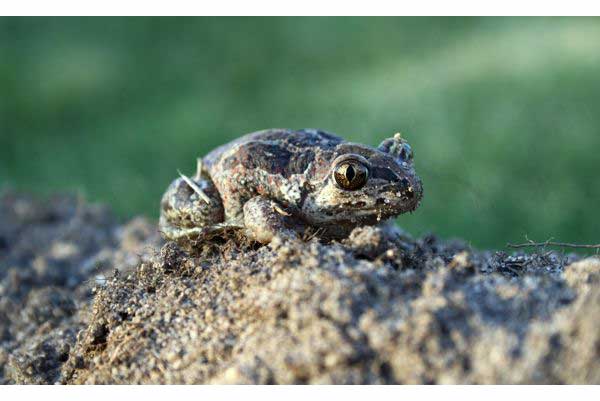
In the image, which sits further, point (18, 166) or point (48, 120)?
point (48, 120)

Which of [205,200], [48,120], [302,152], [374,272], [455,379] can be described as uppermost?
[48,120]

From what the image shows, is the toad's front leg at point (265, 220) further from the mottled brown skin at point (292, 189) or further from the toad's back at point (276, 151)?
the toad's back at point (276, 151)

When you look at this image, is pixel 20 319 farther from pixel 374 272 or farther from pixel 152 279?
pixel 374 272

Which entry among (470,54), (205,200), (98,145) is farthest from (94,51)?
(205,200)


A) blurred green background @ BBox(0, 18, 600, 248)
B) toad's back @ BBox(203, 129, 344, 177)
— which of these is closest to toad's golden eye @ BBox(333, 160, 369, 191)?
toad's back @ BBox(203, 129, 344, 177)

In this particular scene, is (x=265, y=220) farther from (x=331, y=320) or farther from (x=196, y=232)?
(x=331, y=320)

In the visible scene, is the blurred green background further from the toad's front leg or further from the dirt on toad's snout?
the toad's front leg
